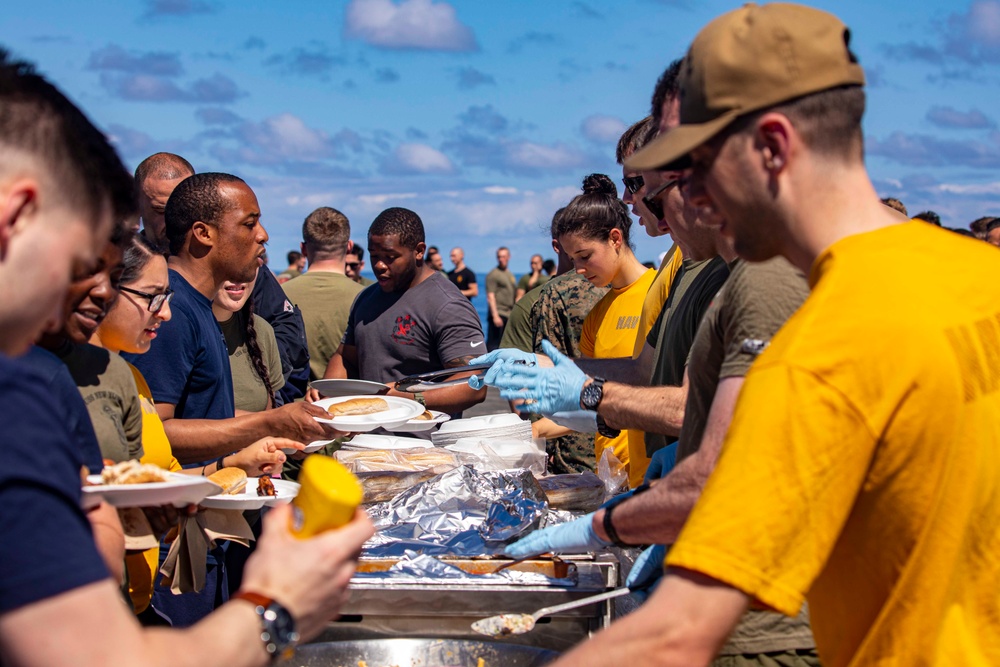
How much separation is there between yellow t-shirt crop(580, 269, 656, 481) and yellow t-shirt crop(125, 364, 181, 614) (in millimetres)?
2146

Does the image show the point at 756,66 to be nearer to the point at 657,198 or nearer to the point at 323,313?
the point at 657,198

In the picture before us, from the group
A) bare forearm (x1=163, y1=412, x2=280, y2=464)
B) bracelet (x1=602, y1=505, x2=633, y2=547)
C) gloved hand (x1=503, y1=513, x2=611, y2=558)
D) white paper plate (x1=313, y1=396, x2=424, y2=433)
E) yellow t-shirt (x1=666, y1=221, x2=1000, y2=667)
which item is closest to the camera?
yellow t-shirt (x1=666, y1=221, x2=1000, y2=667)

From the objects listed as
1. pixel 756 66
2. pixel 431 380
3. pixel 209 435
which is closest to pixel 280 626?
pixel 756 66

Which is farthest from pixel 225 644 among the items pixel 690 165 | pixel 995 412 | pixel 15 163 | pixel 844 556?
pixel 995 412

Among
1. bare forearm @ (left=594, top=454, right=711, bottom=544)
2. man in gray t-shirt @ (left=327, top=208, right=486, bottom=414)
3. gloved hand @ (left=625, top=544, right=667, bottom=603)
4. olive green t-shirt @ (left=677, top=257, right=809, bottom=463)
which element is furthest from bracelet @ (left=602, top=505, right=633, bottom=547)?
man in gray t-shirt @ (left=327, top=208, right=486, bottom=414)

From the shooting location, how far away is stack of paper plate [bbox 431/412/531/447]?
4.39 metres

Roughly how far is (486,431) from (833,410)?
3273 mm

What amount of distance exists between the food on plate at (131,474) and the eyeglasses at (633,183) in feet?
7.09

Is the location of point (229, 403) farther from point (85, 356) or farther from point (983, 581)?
point (983, 581)

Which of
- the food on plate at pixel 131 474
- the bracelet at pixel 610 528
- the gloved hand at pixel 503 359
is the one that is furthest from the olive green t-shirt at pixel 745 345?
the gloved hand at pixel 503 359

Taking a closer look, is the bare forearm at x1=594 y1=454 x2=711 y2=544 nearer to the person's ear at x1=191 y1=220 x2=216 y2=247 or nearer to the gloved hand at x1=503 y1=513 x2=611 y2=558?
the gloved hand at x1=503 y1=513 x2=611 y2=558

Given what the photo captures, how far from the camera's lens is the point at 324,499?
1246 millimetres

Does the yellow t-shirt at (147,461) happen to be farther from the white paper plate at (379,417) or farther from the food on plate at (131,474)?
the white paper plate at (379,417)

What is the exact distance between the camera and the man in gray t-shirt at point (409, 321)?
17.1 ft
